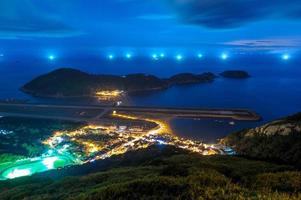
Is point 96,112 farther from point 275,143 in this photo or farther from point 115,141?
point 275,143

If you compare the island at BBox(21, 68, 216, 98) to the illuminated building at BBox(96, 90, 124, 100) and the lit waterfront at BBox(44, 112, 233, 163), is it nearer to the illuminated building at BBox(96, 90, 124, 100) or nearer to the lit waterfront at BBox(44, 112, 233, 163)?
the illuminated building at BBox(96, 90, 124, 100)

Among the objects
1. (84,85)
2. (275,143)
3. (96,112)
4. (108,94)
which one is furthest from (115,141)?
(84,85)

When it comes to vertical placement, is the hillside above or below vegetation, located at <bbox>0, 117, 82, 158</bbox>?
above

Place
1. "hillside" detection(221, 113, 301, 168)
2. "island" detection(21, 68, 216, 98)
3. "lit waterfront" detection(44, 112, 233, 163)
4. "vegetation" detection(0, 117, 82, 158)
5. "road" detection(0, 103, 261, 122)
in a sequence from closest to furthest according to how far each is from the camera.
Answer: "hillside" detection(221, 113, 301, 168) → "lit waterfront" detection(44, 112, 233, 163) → "vegetation" detection(0, 117, 82, 158) → "road" detection(0, 103, 261, 122) → "island" detection(21, 68, 216, 98)

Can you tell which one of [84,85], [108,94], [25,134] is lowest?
[25,134]

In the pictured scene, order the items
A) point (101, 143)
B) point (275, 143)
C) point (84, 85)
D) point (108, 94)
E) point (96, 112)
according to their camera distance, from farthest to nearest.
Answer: point (84, 85), point (108, 94), point (96, 112), point (101, 143), point (275, 143)

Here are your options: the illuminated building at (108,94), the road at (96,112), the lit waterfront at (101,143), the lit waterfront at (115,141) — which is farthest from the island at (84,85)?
the lit waterfront at (115,141)

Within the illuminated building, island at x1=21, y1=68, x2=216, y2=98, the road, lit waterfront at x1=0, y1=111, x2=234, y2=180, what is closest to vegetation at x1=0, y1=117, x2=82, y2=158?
A: lit waterfront at x1=0, y1=111, x2=234, y2=180
